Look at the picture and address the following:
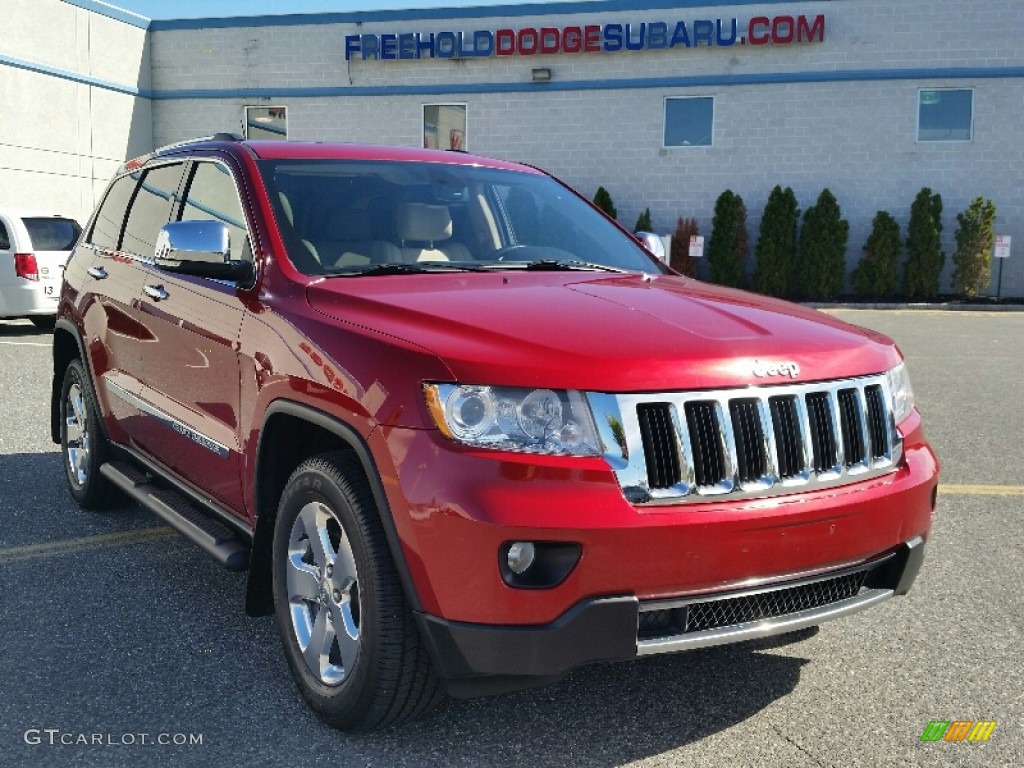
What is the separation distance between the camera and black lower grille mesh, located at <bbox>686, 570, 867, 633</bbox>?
114 inches

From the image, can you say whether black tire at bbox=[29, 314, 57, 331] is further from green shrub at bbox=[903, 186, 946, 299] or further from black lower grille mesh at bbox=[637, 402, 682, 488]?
green shrub at bbox=[903, 186, 946, 299]

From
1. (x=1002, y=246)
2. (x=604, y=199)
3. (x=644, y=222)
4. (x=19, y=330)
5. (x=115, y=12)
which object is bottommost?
(x=19, y=330)

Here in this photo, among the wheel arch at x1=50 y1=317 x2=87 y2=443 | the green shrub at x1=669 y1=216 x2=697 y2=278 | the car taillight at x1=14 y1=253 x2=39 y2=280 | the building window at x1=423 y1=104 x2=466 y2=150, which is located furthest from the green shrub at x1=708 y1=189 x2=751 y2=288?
the wheel arch at x1=50 y1=317 x2=87 y2=443

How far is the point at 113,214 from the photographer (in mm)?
5652

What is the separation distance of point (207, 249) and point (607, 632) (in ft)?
6.41

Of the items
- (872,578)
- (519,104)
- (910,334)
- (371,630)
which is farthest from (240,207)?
(519,104)

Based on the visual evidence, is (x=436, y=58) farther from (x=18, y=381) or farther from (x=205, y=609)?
(x=205, y=609)

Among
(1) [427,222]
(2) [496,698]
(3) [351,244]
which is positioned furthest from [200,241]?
(2) [496,698]

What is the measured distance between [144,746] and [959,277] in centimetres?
2279

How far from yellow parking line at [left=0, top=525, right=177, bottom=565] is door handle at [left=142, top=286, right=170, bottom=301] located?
1220 millimetres

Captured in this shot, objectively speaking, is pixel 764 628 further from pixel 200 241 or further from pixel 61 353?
pixel 61 353

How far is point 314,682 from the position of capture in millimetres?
3223

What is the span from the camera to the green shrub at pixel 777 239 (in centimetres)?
2312

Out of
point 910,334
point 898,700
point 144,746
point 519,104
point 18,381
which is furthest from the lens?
point 519,104
